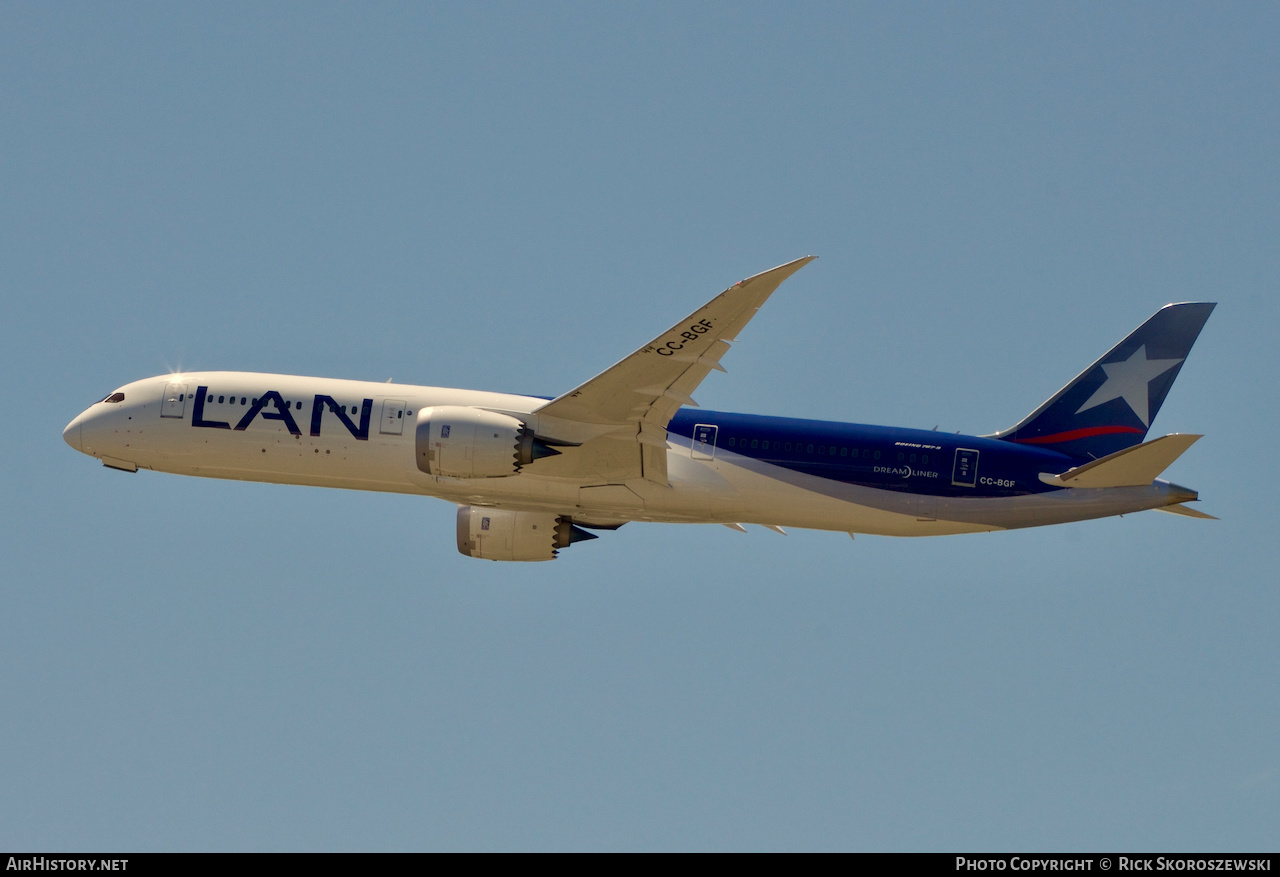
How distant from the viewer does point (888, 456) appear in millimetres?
35906

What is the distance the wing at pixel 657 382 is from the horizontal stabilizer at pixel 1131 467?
10.4m

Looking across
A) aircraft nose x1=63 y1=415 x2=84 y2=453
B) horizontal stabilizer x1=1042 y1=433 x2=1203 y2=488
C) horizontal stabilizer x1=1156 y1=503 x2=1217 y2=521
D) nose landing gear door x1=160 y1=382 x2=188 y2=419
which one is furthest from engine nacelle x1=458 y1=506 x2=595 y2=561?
horizontal stabilizer x1=1156 y1=503 x2=1217 y2=521

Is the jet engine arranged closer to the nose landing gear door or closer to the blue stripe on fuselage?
the blue stripe on fuselage

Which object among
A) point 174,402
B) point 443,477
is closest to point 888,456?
point 443,477

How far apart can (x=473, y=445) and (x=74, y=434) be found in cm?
1264

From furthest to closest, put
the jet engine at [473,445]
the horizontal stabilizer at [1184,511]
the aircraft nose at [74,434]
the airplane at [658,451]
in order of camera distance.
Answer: the aircraft nose at [74,434] → the horizontal stabilizer at [1184,511] → the airplane at [658,451] → the jet engine at [473,445]

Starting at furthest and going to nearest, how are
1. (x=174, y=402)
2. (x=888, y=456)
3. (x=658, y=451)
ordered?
(x=174, y=402) < (x=888, y=456) < (x=658, y=451)

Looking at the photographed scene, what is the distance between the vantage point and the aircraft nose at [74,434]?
38438 millimetres

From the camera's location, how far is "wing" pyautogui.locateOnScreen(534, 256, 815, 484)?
1187 inches

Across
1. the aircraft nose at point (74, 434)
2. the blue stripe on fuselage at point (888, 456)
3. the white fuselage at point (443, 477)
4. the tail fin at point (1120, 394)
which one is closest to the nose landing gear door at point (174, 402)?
the white fuselage at point (443, 477)

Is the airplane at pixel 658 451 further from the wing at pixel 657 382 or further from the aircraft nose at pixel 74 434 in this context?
the aircraft nose at pixel 74 434

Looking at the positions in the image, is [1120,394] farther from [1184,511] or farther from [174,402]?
[174,402]
